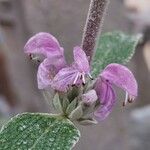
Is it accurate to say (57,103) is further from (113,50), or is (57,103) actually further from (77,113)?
(113,50)

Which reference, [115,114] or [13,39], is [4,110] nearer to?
[13,39]

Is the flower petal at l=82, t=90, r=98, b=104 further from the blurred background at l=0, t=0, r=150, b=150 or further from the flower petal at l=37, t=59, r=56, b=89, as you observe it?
the blurred background at l=0, t=0, r=150, b=150

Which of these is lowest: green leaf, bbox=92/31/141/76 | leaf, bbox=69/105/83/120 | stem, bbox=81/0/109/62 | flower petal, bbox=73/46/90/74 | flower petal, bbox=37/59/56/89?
green leaf, bbox=92/31/141/76

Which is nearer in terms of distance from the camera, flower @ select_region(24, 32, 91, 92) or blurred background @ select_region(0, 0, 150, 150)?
flower @ select_region(24, 32, 91, 92)

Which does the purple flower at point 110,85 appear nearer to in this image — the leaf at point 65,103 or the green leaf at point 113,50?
the leaf at point 65,103

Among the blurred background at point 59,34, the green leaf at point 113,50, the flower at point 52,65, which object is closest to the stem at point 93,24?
the flower at point 52,65

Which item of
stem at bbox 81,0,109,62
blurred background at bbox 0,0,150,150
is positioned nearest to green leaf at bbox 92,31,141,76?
stem at bbox 81,0,109,62

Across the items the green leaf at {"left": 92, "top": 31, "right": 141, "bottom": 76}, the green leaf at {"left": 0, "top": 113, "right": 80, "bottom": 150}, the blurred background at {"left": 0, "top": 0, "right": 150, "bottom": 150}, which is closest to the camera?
the green leaf at {"left": 0, "top": 113, "right": 80, "bottom": 150}

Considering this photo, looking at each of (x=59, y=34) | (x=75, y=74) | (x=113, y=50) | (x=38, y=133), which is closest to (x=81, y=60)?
(x=75, y=74)
